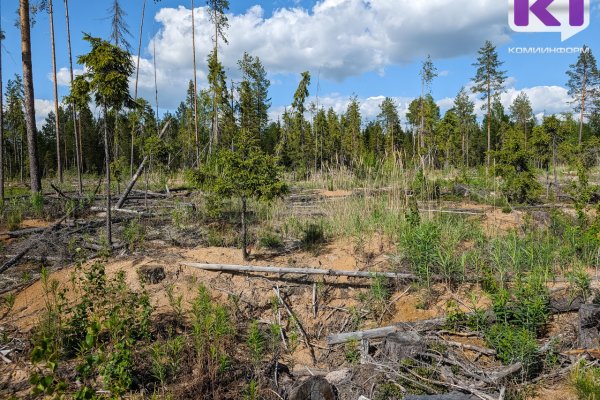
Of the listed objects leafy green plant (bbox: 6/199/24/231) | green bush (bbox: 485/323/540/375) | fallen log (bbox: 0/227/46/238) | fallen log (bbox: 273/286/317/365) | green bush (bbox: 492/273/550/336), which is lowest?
fallen log (bbox: 273/286/317/365)

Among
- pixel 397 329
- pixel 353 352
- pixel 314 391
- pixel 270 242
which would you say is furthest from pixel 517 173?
pixel 314 391

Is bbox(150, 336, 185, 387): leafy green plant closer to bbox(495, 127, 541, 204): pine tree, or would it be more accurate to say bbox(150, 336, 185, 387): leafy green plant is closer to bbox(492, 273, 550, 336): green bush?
bbox(492, 273, 550, 336): green bush

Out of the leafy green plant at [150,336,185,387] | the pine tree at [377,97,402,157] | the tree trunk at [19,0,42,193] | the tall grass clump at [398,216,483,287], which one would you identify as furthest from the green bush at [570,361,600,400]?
the pine tree at [377,97,402,157]

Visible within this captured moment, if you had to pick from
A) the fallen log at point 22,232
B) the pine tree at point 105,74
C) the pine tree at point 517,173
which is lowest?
the fallen log at point 22,232

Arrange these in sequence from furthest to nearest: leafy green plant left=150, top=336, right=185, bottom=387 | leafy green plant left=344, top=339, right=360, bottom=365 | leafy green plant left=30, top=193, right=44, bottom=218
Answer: leafy green plant left=30, top=193, right=44, bottom=218
leafy green plant left=344, top=339, right=360, bottom=365
leafy green plant left=150, top=336, right=185, bottom=387

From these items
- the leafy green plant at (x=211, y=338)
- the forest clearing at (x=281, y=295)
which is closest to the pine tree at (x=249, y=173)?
the forest clearing at (x=281, y=295)

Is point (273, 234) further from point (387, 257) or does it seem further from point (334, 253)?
point (387, 257)

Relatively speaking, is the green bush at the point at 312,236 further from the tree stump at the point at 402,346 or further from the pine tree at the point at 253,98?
the pine tree at the point at 253,98

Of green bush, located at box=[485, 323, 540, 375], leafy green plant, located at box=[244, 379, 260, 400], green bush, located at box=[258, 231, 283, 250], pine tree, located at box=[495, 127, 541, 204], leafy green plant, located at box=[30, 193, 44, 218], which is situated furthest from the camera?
pine tree, located at box=[495, 127, 541, 204]

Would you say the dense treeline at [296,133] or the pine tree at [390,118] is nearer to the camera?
the dense treeline at [296,133]

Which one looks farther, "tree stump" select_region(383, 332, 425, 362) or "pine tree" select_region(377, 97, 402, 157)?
"pine tree" select_region(377, 97, 402, 157)

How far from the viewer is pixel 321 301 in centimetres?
561

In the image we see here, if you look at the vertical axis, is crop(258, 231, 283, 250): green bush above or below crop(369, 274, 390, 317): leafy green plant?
above

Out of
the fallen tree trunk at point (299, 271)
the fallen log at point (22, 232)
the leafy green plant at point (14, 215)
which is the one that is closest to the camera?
the fallen tree trunk at point (299, 271)
